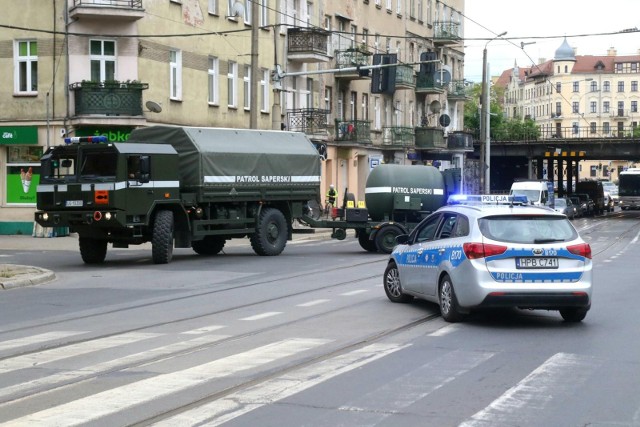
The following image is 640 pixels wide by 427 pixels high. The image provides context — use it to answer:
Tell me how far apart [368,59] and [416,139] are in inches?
441

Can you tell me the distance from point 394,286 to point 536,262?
334 centimetres

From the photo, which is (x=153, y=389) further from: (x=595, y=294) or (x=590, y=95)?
(x=590, y=95)

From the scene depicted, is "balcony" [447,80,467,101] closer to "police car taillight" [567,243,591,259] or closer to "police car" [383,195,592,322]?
"police car" [383,195,592,322]

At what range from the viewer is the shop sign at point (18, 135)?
3681 cm

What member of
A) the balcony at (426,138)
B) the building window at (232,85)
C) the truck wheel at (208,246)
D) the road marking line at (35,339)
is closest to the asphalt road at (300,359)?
the road marking line at (35,339)

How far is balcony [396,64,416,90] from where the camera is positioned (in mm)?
62438

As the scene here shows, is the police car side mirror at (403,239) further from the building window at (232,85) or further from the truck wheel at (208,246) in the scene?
the building window at (232,85)

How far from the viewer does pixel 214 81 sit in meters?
42.7

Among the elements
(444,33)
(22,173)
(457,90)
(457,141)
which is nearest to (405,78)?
(444,33)

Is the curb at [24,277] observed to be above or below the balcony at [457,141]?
below

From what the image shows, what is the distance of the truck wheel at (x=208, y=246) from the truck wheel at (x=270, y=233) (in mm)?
1183

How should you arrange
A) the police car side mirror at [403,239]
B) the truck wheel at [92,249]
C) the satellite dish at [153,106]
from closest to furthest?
the police car side mirror at [403,239] < the truck wheel at [92,249] < the satellite dish at [153,106]

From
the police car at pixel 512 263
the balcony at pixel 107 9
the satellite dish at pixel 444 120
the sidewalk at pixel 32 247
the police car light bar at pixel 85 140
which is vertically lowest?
the sidewalk at pixel 32 247

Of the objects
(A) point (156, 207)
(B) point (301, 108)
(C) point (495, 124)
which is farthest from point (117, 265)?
(C) point (495, 124)
